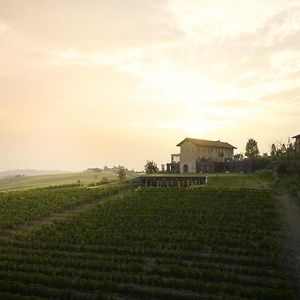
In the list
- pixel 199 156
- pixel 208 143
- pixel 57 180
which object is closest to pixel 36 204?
pixel 199 156

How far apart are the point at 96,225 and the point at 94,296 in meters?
17.6

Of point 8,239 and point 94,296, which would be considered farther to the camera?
point 8,239

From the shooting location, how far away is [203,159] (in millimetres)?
83188

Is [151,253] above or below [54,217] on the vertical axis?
below

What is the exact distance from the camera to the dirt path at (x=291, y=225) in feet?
84.4

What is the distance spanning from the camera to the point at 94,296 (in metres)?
21.0

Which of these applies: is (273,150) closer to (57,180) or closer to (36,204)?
(36,204)

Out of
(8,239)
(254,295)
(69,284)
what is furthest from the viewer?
(8,239)

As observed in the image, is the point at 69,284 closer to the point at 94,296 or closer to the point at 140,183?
the point at 94,296

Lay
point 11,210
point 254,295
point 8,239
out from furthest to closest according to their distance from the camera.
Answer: point 11,210
point 8,239
point 254,295

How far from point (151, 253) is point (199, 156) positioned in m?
57.4

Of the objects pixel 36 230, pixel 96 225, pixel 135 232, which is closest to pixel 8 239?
pixel 36 230

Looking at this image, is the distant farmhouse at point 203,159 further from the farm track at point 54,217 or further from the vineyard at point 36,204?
the farm track at point 54,217

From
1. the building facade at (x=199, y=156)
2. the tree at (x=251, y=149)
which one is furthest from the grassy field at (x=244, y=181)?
the tree at (x=251, y=149)
